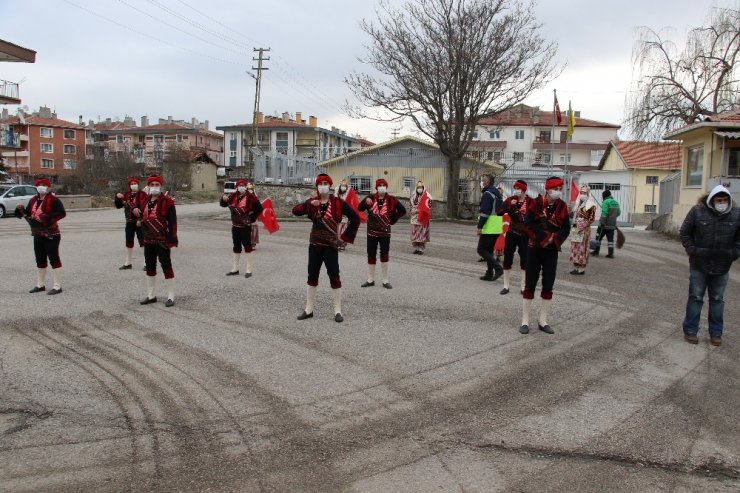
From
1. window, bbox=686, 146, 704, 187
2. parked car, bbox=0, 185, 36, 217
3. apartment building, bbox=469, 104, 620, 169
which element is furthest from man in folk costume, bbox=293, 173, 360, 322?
apartment building, bbox=469, 104, 620, 169

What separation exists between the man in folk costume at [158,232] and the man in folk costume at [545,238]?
495 centimetres

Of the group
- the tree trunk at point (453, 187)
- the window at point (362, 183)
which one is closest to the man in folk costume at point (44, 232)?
the tree trunk at point (453, 187)

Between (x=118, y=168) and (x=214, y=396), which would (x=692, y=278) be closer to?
(x=214, y=396)

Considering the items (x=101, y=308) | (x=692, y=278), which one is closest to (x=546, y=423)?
(x=692, y=278)

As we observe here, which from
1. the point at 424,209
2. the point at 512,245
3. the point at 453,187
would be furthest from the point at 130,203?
the point at 453,187

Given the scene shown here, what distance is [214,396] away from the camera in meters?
5.17

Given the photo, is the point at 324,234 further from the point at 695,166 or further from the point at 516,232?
the point at 695,166

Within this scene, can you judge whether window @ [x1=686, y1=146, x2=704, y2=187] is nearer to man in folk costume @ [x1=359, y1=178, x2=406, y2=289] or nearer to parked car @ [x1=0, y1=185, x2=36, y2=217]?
man in folk costume @ [x1=359, y1=178, x2=406, y2=289]

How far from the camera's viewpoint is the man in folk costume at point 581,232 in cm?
1219

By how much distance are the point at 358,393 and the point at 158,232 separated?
15.1 ft

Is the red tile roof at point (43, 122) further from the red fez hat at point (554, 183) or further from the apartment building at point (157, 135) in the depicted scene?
the red fez hat at point (554, 183)

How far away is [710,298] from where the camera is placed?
7277 millimetres

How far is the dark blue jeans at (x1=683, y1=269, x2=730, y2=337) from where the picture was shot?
7195 mm

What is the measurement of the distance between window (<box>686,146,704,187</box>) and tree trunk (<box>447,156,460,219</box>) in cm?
960
